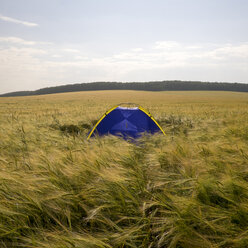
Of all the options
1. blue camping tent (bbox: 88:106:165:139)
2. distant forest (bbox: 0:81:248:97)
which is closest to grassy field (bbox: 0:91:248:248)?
blue camping tent (bbox: 88:106:165:139)

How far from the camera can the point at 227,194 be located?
1.60m

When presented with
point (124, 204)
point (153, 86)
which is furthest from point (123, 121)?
point (153, 86)

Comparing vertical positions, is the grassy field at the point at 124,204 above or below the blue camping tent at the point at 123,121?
below

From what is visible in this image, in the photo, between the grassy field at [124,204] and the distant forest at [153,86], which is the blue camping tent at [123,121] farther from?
the distant forest at [153,86]

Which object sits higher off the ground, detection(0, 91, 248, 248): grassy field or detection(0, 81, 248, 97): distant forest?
detection(0, 81, 248, 97): distant forest

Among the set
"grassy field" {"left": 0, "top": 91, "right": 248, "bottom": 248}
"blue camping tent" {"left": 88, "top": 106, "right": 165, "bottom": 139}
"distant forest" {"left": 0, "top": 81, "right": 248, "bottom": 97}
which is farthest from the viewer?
"distant forest" {"left": 0, "top": 81, "right": 248, "bottom": 97}

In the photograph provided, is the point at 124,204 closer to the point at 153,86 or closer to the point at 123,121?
the point at 123,121

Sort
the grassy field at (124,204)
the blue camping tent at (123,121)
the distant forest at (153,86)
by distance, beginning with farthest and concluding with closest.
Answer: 1. the distant forest at (153,86)
2. the blue camping tent at (123,121)
3. the grassy field at (124,204)

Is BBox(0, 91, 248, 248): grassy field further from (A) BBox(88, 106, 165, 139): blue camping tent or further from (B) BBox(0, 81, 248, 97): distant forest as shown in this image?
(B) BBox(0, 81, 248, 97): distant forest

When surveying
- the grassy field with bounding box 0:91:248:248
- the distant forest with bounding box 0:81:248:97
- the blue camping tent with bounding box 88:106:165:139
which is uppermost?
the distant forest with bounding box 0:81:248:97

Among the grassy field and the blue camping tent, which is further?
the blue camping tent

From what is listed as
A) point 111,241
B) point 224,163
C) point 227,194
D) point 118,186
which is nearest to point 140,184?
point 118,186

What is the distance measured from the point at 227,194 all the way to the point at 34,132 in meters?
3.84

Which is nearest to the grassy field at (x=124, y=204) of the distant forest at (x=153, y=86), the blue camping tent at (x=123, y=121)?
the blue camping tent at (x=123, y=121)
